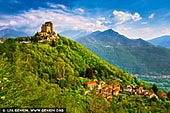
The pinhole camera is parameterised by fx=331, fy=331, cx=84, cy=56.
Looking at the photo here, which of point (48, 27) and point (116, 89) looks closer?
point (116, 89)

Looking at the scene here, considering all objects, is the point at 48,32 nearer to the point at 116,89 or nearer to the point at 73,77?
the point at 73,77

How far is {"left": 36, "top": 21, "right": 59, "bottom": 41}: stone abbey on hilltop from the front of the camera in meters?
66.7

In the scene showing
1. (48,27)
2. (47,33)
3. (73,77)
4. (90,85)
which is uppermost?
(48,27)

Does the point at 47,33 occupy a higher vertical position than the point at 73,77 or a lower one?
higher

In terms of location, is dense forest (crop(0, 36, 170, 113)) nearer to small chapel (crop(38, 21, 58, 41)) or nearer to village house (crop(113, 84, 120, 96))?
village house (crop(113, 84, 120, 96))

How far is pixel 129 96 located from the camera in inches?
2035

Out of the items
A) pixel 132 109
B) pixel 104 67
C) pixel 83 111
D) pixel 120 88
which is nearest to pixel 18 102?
pixel 83 111

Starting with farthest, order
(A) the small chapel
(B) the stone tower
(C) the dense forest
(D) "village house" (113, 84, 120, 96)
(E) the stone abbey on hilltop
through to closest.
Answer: (B) the stone tower → (A) the small chapel → (E) the stone abbey on hilltop → (D) "village house" (113, 84, 120, 96) → (C) the dense forest

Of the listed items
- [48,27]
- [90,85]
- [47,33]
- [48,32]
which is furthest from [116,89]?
[48,27]

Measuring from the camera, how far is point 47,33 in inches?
2687

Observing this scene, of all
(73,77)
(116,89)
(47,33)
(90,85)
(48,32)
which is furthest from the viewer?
(48,32)

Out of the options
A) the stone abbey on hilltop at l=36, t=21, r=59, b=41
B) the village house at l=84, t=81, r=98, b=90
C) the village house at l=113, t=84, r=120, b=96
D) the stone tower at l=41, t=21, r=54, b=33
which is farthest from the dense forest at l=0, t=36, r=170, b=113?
the stone tower at l=41, t=21, r=54, b=33

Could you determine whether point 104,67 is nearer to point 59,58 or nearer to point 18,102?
point 59,58

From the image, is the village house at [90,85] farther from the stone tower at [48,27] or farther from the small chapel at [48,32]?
the stone tower at [48,27]
